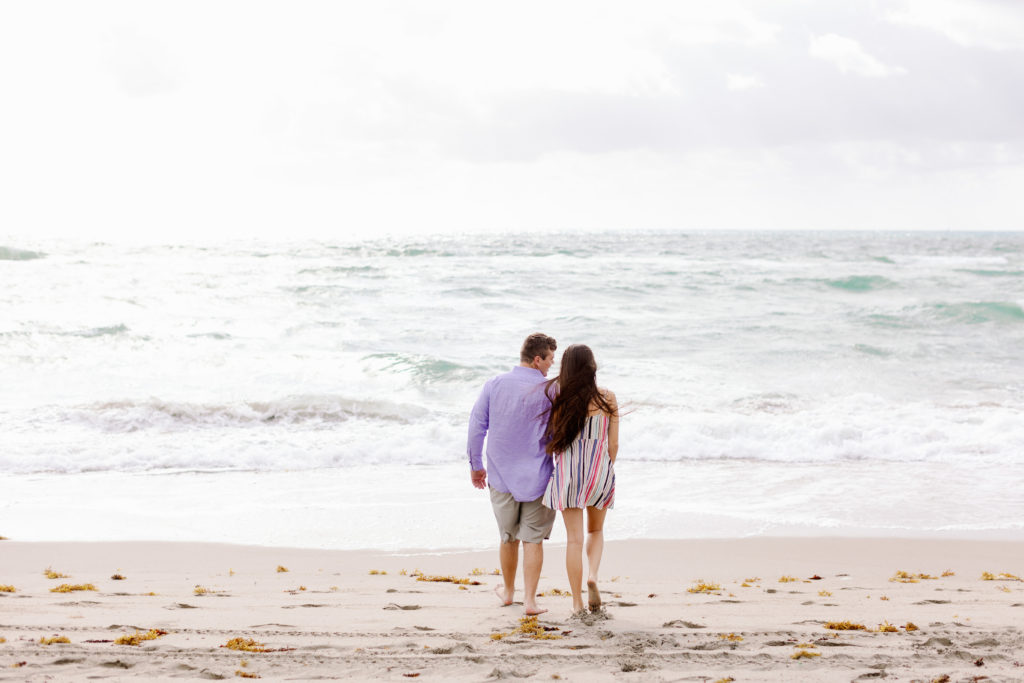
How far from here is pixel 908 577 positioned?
5777mm

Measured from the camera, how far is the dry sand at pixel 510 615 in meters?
3.59

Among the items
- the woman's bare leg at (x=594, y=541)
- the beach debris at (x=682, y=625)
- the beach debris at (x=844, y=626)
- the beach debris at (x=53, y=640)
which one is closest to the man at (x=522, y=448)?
the woman's bare leg at (x=594, y=541)

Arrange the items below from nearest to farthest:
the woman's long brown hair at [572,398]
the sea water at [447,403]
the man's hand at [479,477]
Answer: the woman's long brown hair at [572,398]
the man's hand at [479,477]
the sea water at [447,403]

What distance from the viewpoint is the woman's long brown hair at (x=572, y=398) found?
435 cm

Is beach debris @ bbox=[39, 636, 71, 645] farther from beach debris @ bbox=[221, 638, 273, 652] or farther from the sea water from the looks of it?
the sea water

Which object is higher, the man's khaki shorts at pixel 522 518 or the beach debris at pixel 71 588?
the man's khaki shorts at pixel 522 518

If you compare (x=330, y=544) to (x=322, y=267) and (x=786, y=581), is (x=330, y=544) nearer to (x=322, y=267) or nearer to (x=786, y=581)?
(x=786, y=581)

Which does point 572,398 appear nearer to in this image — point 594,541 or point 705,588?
point 594,541

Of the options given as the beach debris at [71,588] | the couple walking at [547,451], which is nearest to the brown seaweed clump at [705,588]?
the couple walking at [547,451]

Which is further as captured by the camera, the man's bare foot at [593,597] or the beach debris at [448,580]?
the beach debris at [448,580]

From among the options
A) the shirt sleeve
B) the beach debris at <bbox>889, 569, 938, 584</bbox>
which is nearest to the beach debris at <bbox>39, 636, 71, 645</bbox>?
the shirt sleeve

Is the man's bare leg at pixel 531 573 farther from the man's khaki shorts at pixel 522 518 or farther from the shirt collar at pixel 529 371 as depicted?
the shirt collar at pixel 529 371

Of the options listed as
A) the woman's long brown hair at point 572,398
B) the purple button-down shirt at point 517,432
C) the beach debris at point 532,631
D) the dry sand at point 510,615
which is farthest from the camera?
the purple button-down shirt at point 517,432

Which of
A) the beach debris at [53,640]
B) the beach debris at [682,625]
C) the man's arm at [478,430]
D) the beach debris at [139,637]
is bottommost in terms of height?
the beach debris at [139,637]
